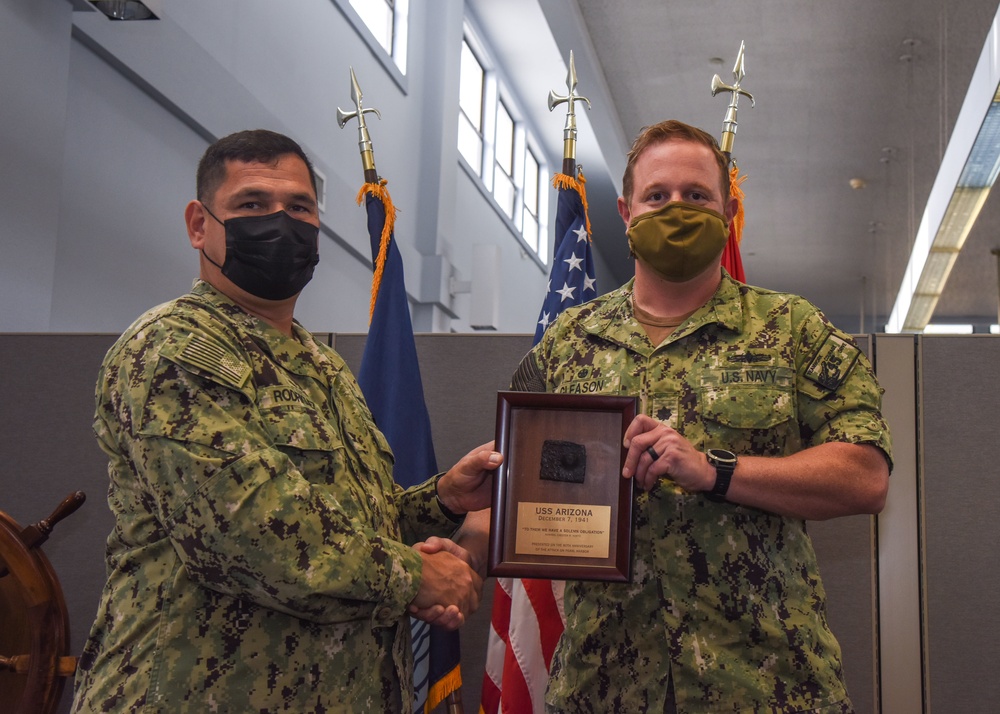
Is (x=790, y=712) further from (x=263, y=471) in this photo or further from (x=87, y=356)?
(x=87, y=356)

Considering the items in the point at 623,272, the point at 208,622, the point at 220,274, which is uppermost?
the point at 623,272

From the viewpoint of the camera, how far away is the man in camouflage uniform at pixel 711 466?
4.96 ft

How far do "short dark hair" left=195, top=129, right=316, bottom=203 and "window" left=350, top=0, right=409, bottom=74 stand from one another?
18.2ft

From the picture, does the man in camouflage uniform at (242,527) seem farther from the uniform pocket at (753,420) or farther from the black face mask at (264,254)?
the uniform pocket at (753,420)

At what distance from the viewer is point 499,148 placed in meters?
10.2

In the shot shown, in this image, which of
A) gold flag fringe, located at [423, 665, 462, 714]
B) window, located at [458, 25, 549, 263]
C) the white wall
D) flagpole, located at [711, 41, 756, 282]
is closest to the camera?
gold flag fringe, located at [423, 665, 462, 714]

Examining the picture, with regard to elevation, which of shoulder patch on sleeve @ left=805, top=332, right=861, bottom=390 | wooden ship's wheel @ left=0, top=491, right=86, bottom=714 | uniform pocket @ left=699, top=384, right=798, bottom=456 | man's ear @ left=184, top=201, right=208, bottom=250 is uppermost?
man's ear @ left=184, top=201, right=208, bottom=250

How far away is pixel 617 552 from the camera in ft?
5.01

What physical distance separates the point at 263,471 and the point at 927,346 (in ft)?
6.75

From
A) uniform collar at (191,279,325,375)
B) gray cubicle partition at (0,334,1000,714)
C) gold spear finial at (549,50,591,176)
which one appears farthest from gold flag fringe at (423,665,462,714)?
gold spear finial at (549,50,591,176)

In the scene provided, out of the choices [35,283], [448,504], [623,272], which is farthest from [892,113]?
[448,504]

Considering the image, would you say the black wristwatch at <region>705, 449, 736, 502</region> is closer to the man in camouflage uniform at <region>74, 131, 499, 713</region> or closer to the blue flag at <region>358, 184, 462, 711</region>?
the man in camouflage uniform at <region>74, 131, 499, 713</region>

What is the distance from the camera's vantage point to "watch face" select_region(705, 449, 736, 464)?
4.94 feet

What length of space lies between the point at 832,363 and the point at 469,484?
636 millimetres
